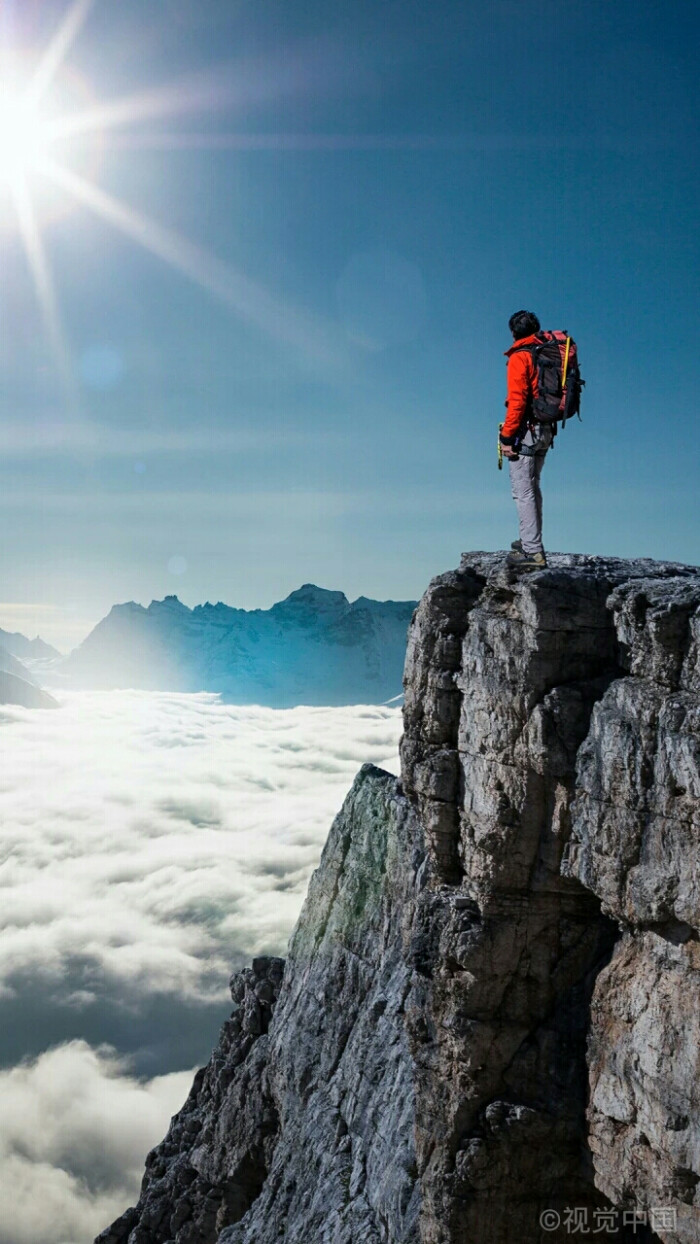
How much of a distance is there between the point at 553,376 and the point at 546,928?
53.8 feet

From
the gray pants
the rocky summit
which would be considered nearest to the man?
the gray pants

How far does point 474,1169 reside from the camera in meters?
24.4

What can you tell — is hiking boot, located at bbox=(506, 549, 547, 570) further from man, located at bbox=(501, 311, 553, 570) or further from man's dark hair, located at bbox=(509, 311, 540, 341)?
man's dark hair, located at bbox=(509, 311, 540, 341)

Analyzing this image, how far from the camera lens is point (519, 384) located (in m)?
24.9

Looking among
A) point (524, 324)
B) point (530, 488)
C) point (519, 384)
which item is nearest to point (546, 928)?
point (530, 488)

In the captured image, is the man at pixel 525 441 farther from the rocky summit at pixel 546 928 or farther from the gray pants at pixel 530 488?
the rocky summit at pixel 546 928

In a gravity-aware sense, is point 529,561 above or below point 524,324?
below

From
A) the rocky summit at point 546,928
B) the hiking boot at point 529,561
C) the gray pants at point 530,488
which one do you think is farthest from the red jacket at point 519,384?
the rocky summit at point 546,928

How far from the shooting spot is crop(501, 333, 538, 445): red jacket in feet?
81.3

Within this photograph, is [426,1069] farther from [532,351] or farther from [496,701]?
[532,351]

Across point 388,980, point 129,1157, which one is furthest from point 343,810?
point 129,1157

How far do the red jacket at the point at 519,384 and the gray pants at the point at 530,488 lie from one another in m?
0.62

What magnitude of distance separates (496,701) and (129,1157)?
701 feet

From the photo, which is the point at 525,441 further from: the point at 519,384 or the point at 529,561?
the point at 529,561
